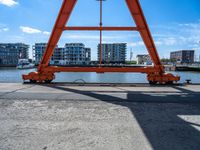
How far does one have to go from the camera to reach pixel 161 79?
12.7 m

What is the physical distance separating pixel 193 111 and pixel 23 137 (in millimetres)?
5100

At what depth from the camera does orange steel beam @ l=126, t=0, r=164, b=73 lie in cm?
1138

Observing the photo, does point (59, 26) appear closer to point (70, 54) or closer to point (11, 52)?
point (70, 54)

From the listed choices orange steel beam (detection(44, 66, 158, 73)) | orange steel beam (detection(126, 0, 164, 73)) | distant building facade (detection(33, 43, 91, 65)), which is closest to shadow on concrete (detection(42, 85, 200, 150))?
orange steel beam (detection(44, 66, 158, 73))

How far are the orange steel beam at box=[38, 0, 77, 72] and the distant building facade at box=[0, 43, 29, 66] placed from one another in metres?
119

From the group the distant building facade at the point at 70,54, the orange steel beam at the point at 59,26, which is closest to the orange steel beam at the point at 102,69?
the orange steel beam at the point at 59,26

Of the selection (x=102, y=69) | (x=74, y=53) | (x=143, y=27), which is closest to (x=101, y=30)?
(x=102, y=69)

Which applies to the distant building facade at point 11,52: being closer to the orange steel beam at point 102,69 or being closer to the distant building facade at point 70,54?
the distant building facade at point 70,54

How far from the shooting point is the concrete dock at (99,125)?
363 cm

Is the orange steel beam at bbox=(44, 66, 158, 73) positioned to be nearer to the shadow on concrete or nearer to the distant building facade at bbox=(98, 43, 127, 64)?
the shadow on concrete

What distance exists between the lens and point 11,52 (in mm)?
129250

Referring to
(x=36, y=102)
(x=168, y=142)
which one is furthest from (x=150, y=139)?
(x=36, y=102)

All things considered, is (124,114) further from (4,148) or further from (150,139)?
(4,148)

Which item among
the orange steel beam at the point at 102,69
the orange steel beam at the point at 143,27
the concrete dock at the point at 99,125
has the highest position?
the orange steel beam at the point at 143,27
